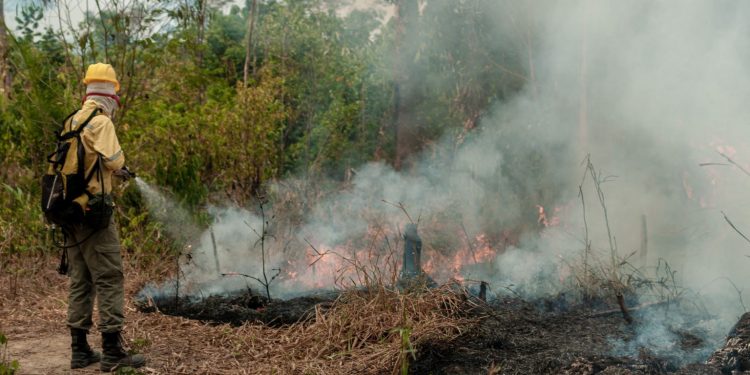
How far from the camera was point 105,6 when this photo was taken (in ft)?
25.7

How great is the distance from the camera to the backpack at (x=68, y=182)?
4789 millimetres

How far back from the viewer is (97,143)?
4.76 m

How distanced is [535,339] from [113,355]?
10.2 feet

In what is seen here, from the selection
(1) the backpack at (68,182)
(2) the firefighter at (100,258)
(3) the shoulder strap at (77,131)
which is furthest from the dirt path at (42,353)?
(3) the shoulder strap at (77,131)

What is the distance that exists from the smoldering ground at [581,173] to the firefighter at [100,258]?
1.96 meters

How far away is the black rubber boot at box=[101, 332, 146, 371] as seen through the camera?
16.1 ft

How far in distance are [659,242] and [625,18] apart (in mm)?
3179

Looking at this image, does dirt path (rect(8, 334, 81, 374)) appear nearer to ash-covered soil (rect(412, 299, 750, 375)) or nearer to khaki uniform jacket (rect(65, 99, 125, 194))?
khaki uniform jacket (rect(65, 99, 125, 194))

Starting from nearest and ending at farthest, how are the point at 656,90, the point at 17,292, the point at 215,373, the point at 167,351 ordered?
the point at 215,373 → the point at 167,351 → the point at 17,292 → the point at 656,90

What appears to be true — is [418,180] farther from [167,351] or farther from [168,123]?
[167,351]

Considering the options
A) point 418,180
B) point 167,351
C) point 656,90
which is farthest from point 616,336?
point 418,180

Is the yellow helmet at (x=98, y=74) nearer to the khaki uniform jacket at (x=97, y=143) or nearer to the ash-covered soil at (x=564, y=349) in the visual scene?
the khaki uniform jacket at (x=97, y=143)

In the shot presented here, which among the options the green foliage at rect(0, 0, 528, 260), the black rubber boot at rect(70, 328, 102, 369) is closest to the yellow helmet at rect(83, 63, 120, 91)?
the black rubber boot at rect(70, 328, 102, 369)

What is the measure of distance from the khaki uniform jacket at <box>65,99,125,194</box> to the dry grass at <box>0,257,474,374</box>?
1386 mm
